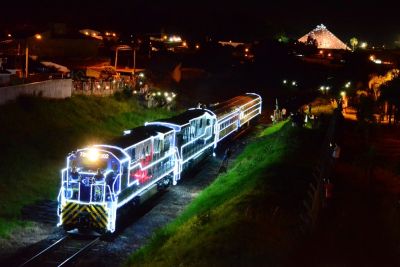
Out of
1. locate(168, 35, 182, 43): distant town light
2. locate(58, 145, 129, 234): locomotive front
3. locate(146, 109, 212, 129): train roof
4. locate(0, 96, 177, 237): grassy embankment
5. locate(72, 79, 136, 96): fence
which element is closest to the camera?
locate(58, 145, 129, 234): locomotive front

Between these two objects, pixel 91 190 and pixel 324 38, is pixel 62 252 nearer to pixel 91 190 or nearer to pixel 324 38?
pixel 91 190

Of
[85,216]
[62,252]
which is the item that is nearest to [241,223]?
[85,216]

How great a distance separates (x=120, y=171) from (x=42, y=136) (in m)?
11.3

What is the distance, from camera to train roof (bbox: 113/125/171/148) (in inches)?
804

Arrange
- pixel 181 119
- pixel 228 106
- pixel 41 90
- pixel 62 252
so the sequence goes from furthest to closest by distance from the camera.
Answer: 1. pixel 228 106
2. pixel 41 90
3. pixel 181 119
4. pixel 62 252

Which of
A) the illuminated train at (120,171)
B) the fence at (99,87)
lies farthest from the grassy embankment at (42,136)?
the illuminated train at (120,171)

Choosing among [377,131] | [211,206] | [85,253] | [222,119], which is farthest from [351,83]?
[85,253]

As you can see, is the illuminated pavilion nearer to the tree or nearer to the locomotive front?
the tree

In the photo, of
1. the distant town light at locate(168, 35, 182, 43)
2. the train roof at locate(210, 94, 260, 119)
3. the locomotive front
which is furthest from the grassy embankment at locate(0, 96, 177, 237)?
the distant town light at locate(168, 35, 182, 43)

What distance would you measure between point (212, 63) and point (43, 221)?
56.8 m

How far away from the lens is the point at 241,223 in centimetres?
1616

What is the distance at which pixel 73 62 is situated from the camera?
52719 mm

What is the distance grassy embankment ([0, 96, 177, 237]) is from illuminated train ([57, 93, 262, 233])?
252 centimetres

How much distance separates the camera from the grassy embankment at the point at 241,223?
14.4 meters
